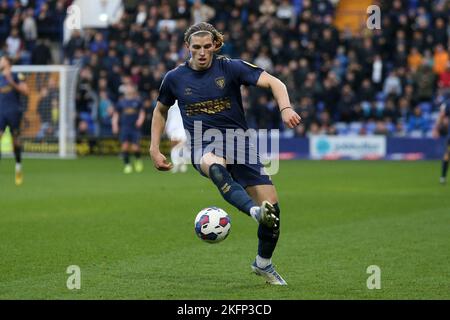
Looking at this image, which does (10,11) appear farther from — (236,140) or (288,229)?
(236,140)

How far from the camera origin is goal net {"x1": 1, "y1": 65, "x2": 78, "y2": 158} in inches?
1200

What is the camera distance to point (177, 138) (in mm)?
23719

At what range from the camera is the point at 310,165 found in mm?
27062

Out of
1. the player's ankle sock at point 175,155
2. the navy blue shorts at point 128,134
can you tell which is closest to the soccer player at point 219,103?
the player's ankle sock at point 175,155

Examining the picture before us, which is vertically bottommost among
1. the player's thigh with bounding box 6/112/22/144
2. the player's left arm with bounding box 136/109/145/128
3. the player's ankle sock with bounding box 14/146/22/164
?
Answer: the player's ankle sock with bounding box 14/146/22/164

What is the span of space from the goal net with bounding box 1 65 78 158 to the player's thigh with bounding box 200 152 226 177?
73.5ft

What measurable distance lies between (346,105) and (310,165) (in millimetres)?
3539

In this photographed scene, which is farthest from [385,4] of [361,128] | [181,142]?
[181,142]

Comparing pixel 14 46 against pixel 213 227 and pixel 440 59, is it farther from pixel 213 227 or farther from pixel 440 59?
pixel 213 227

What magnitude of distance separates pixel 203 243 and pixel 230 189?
3.42 metres

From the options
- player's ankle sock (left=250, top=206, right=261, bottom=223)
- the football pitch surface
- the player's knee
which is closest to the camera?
player's ankle sock (left=250, top=206, right=261, bottom=223)

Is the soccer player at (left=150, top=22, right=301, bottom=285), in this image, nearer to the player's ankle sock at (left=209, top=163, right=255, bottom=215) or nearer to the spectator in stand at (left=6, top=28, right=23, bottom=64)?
the player's ankle sock at (left=209, top=163, right=255, bottom=215)

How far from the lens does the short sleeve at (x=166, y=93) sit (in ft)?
28.6

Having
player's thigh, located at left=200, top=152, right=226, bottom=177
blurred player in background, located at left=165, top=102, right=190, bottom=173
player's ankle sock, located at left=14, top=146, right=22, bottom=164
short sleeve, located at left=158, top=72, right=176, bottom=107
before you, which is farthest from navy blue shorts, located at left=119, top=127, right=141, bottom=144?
player's thigh, located at left=200, top=152, right=226, bottom=177
